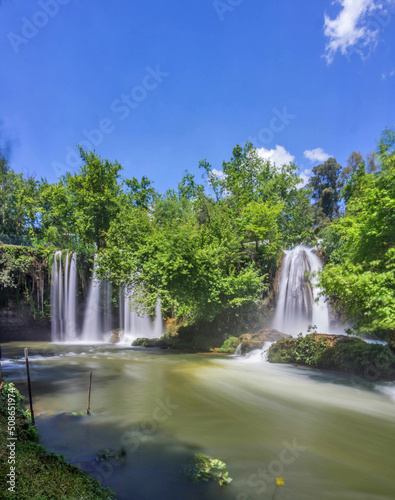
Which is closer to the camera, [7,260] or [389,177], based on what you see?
[389,177]

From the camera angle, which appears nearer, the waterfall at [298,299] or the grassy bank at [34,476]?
the grassy bank at [34,476]

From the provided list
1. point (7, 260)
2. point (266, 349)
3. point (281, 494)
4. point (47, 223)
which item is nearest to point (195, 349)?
point (266, 349)

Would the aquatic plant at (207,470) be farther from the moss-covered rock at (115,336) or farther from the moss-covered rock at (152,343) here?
the moss-covered rock at (115,336)

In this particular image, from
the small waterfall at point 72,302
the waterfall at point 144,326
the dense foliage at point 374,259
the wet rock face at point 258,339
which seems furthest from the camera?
the small waterfall at point 72,302

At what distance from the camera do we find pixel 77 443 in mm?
5160

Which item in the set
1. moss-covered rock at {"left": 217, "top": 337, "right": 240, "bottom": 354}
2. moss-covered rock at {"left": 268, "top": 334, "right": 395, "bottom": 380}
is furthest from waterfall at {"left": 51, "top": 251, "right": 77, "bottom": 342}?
moss-covered rock at {"left": 268, "top": 334, "right": 395, "bottom": 380}

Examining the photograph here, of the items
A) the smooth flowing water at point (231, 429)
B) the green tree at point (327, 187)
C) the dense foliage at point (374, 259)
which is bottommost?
the smooth flowing water at point (231, 429)

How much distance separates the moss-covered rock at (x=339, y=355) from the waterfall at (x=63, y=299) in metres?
19.7

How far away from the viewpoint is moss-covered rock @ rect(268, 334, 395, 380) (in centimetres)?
1042

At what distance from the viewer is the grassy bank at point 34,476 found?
2.73 m

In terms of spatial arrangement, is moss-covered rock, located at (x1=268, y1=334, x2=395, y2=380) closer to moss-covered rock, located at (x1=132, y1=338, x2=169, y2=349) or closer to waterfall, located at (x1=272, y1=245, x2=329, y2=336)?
waterfall, located at (x1=272, y1=245, x2=329, y2=336)

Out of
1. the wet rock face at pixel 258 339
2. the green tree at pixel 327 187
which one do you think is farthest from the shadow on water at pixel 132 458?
the green tree at pixel 327 187

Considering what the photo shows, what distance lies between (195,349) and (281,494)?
632 inches

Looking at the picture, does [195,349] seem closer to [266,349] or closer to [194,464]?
[266,349]
